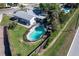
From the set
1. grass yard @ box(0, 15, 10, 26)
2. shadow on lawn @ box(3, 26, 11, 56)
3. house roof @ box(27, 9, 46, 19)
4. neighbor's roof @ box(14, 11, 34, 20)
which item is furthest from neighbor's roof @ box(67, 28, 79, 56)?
grass yard @ box(0, 15, 10, 26)

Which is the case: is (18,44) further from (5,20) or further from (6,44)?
(5,20)

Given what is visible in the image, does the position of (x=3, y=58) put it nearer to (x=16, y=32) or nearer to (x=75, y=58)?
(x=16, y=32)

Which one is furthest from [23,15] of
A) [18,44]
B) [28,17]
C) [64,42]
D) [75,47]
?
[75,47]

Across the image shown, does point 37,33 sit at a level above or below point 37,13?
below

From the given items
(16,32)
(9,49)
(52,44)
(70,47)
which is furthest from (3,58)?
(70,47)

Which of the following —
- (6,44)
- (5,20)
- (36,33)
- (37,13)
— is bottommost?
(6,44)

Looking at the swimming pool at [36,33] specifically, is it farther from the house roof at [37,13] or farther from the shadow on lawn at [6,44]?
the shadow on lawn at [6,44]

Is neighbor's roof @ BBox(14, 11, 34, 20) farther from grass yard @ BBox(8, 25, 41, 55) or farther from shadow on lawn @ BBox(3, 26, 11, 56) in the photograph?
shadow on lawn @ BBox(3, 26, 11, 56)
